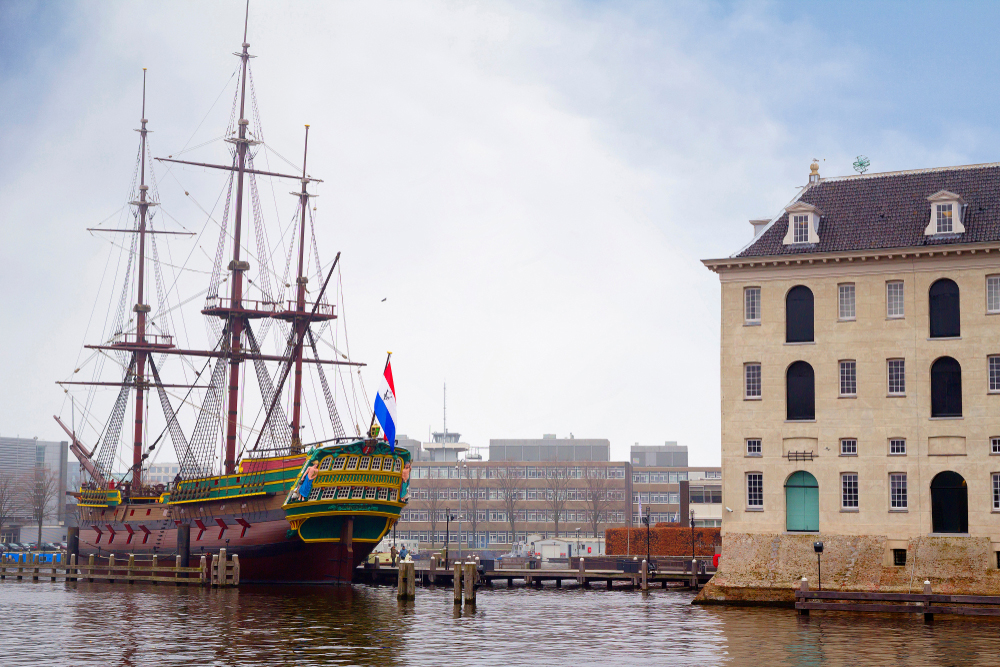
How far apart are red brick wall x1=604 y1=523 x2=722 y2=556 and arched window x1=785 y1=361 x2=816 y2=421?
105 ft

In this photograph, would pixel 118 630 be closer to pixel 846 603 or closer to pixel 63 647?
pixel 63 647

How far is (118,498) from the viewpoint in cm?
8469

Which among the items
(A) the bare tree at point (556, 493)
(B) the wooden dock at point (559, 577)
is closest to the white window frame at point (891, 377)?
(B) the wooden dock at point (559, 577)

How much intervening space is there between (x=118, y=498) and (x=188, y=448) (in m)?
6.82

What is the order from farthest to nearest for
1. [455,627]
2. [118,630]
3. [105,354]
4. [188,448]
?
[105,354], [188,448], [455,627], [118,630]

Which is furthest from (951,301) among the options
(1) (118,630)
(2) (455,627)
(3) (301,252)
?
(3) (301,252)

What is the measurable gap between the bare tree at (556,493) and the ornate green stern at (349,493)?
7708 centimetres

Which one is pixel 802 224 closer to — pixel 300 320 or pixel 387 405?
pixel 387 405

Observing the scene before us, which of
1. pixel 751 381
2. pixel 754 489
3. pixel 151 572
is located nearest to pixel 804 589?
pixel 754 489

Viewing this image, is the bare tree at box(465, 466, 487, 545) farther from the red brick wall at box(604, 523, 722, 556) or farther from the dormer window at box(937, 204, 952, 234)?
the dormer window at box(937, 204, 952, 234)

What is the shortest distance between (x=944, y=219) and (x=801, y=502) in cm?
1353

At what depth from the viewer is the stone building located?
48.0 m

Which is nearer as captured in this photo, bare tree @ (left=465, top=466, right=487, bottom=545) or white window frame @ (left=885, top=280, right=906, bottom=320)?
white window frame @ (left=885, top=280, right=906, bottom=320)

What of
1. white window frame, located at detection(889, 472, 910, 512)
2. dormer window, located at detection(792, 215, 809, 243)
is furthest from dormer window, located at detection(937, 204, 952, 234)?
white window frame, located at detection(889, 472, 910, 512)
